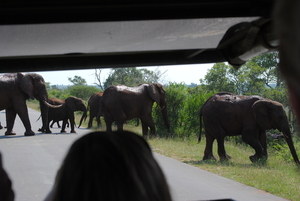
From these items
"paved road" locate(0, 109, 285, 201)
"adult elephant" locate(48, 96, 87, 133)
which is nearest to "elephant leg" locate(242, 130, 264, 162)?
"paved road" locate(0, 109, 285, 201)

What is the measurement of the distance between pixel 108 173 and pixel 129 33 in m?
1.36

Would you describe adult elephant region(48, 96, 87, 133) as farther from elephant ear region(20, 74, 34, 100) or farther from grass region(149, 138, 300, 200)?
grass region(149, 138, 300, 200)

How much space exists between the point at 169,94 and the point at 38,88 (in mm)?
4898

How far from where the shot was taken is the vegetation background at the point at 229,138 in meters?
6.22

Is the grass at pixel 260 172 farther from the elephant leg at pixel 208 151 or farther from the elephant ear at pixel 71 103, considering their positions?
the elephant ear at pixel 71 103

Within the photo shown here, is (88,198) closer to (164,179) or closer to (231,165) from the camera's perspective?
(164,179)

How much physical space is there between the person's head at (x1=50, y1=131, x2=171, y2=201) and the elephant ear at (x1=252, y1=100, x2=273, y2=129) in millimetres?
7682

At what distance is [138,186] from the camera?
0.81m

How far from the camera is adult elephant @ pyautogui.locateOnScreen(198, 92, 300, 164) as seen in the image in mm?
8164

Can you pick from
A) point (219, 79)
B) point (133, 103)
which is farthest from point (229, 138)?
point (219, 79)

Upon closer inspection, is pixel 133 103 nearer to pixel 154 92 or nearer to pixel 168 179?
pixel 154 92

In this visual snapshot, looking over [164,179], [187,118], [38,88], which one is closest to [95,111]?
[38,88]

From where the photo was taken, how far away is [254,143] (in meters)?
8.20

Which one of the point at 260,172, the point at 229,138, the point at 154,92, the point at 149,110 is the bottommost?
the point at 229,138
